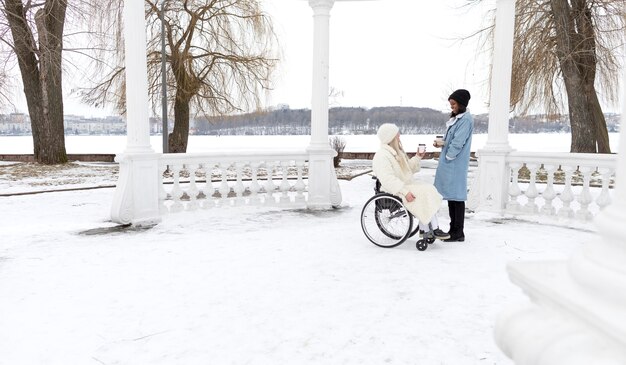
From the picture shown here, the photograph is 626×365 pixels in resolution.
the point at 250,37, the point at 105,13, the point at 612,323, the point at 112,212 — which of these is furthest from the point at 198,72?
the point at 612,323

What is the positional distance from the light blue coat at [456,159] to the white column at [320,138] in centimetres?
271

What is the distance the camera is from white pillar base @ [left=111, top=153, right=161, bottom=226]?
21.4 feet

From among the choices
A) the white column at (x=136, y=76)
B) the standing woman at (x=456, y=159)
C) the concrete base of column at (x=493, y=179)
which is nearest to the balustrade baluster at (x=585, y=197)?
the concrete base of column at (x=493, y=179)

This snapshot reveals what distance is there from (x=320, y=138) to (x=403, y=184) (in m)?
3.26

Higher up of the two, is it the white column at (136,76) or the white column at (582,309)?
A: the white column at (136,76)

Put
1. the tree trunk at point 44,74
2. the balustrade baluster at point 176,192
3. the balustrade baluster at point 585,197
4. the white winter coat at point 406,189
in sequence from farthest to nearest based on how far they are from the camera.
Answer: the tree trunk at point 44,74, the balustrade baluster at point 176,192, the balustrade baluster at point 585,197, the white winter coat at point 406,189

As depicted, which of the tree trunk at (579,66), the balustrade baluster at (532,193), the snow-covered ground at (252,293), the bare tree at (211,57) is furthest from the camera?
the bare tree at (211,57)

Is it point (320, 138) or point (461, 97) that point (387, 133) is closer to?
point (461, 97)

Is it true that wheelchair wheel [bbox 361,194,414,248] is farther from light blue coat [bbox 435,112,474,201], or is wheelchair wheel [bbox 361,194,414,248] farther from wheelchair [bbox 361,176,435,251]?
light blue coat [bbox 435,112,474,201]

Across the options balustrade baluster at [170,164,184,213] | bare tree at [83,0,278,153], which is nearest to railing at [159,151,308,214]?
balustrade baluster at [170,164,184,213]

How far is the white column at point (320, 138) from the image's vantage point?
7.78m

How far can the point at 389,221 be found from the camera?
530 centimetres

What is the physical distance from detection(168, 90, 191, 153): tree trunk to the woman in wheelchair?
12605mm

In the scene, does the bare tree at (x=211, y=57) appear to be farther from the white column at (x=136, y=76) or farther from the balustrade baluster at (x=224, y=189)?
the white column at (x=136, y=76)
